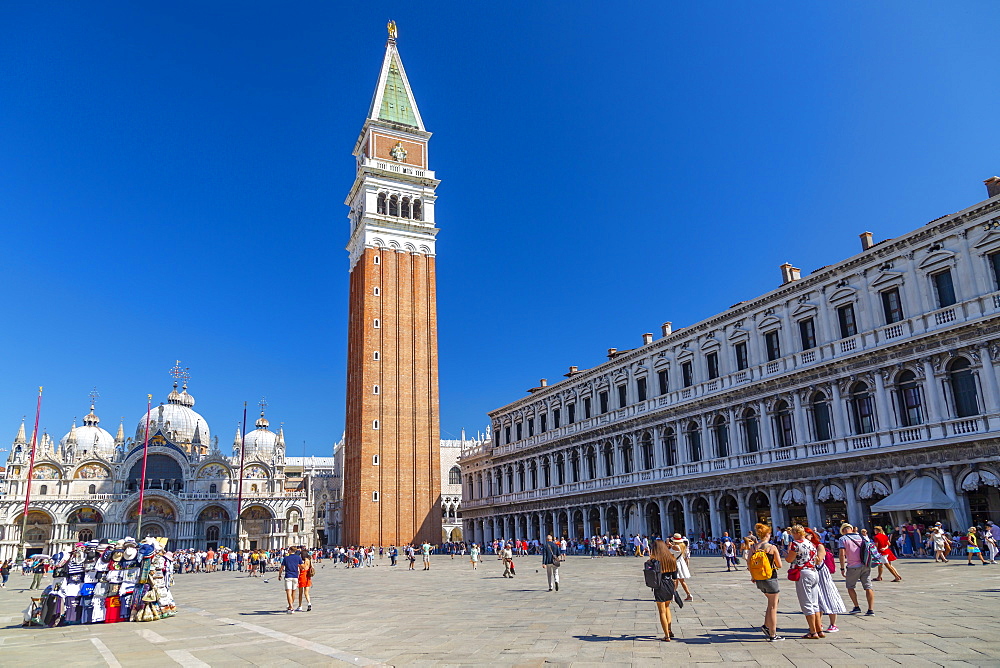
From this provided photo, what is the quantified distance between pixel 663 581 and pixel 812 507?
22379 mm

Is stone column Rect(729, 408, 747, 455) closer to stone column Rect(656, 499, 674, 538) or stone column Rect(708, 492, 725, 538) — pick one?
stone column Rect(708, 492, 725, 538)

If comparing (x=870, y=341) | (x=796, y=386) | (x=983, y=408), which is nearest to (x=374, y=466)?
(x=796, y=386)

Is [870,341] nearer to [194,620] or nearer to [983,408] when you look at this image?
[983,408]

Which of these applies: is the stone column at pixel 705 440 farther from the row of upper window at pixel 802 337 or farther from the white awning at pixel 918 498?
the white awning at pixel 918 498

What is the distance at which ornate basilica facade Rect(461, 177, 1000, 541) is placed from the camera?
24.8 meters

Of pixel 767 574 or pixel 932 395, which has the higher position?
pixel 932 395

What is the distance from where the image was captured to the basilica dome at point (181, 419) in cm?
8256

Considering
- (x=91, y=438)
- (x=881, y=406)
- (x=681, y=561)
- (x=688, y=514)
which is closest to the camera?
(x=681, y=561)

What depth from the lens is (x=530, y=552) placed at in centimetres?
4681

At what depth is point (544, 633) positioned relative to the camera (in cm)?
1074

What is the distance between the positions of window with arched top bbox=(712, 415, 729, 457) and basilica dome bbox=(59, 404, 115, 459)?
221 feet

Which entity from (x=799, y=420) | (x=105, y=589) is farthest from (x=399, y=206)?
(x=105, y=589)

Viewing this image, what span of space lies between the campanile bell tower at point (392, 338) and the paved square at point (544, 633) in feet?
129

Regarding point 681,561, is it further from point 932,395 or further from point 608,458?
point 608,458
